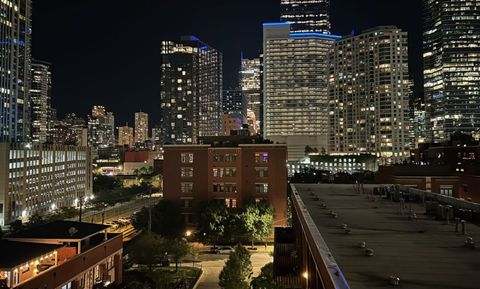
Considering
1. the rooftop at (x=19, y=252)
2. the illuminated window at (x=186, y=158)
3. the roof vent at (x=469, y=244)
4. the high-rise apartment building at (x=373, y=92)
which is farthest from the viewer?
the high-rise apartment building at (x=373, y=92)

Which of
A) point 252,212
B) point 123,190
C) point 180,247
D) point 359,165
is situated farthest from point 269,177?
point 359,165

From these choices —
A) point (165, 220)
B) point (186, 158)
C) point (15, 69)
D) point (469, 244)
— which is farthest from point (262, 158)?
point (15, 69)

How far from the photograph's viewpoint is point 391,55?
167m

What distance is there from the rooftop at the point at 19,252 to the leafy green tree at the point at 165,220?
25439mm

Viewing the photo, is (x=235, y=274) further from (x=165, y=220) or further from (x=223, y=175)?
(x=223, y=175)

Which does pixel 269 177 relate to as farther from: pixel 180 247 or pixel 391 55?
pixel 391 55

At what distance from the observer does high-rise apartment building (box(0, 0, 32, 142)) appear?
5162 inches

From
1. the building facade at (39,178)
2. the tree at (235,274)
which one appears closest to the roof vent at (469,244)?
the tree at (235,274)

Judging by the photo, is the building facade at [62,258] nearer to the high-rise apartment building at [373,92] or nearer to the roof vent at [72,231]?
the roof vent at [72,231]

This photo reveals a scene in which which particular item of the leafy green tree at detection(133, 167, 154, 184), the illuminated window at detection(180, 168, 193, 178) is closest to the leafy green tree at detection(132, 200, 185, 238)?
the illuminated window at detection(180, 168, 193, 178)

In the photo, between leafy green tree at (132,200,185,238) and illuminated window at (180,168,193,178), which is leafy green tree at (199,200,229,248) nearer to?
leafy green tree at (132,200,185,238)

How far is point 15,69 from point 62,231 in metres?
122

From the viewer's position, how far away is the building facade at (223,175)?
63.2 meters

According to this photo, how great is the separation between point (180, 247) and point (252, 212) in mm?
14535
